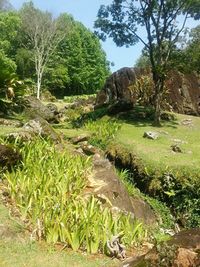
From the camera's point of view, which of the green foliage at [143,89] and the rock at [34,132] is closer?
the rock at [34,132]

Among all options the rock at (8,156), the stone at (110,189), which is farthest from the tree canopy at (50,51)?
the rock at (8,156)

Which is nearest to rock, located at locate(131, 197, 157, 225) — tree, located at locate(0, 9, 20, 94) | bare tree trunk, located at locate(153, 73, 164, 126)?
bare tree trunk, located at locate(153, 73, 164, 126)

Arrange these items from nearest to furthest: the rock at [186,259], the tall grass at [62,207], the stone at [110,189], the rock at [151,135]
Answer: the rock at [186,259] < the tall grass at [62,207] < the stone at [110,189] < the rock at [151,135]

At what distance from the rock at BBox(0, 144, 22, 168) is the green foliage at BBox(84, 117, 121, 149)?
5.81 m

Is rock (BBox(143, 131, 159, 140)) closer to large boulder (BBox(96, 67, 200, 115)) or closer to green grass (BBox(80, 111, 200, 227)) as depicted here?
green grass (BBox(80, 111, 200, 227))

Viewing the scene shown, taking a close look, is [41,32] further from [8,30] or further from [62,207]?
[62,207]

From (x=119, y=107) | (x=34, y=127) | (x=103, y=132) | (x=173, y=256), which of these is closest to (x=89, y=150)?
(x=34, y=127)

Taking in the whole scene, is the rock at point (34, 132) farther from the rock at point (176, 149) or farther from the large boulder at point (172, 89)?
the large boulder at point (172, 89)

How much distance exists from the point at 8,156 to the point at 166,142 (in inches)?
287

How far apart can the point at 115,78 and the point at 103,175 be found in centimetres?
1505

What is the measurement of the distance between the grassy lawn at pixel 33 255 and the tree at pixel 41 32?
37.4 m

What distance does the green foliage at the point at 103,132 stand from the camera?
15017mm

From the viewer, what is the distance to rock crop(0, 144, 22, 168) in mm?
8945

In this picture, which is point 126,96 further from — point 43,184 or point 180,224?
point 43,184
